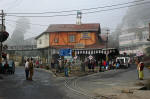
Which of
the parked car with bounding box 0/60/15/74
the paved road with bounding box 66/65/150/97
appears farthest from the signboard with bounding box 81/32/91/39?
the paved road with bounding box 66/65/150/97

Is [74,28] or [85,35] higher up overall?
[74,28]

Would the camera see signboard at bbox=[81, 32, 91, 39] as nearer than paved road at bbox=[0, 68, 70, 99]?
No

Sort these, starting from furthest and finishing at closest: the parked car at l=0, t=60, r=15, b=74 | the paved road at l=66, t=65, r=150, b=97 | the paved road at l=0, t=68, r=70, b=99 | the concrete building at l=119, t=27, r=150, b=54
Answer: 1. the concrete building at l=119, t=27, r=150, b=54
2. the parked car at l=0, t=60, r=15, b=74
3. the paved road at l=66, t=65, r=150, b=97
4. the paved road at l=0, t=68, r=70, b=99

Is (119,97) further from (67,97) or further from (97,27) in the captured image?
(97,27)

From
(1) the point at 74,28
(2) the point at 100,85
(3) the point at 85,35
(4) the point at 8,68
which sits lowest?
(2) the point at 100,85

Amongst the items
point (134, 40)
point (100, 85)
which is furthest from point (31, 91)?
point (134, 40)

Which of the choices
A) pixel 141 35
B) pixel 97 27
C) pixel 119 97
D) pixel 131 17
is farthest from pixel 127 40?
pixel 119 97

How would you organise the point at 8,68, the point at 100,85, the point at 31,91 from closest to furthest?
the point at 31,91, the point at 100,85, the point at 8,68

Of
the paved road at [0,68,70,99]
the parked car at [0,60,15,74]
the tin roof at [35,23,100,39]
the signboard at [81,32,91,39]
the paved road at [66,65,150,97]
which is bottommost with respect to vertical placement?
the paved road at [66,65,150,97]

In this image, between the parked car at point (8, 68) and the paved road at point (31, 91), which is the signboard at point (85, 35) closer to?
the parked car at point (8, 68)

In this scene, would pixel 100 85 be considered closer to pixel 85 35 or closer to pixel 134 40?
pixel 85 35

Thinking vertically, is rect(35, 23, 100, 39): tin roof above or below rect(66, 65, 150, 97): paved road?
above

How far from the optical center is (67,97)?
10.8 metres

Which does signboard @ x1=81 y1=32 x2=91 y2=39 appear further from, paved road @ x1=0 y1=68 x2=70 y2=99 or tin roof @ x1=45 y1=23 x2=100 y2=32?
paved road @ x1=0 y1=68 x2=70 y2=99
